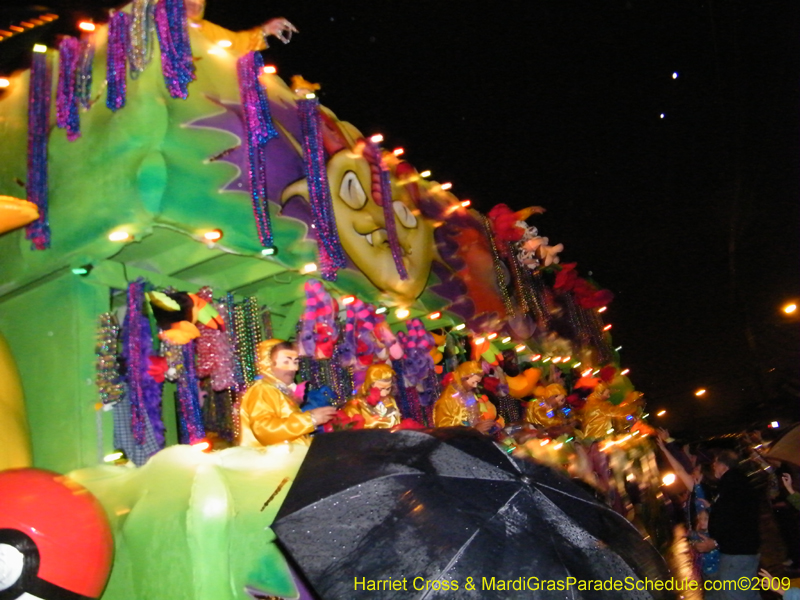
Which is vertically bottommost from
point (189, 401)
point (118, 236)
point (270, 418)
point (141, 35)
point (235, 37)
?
point (270, 418)

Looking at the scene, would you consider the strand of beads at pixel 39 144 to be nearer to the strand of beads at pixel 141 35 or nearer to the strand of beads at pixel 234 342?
the strand of beads at pixel 141 35

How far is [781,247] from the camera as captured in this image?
12.0 m

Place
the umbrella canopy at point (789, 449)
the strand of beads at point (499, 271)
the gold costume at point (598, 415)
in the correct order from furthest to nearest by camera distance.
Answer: the gold costume at point (598, 415) → the strand of beads at point (499, 271) → the umbrella canopy at point (789, 449)

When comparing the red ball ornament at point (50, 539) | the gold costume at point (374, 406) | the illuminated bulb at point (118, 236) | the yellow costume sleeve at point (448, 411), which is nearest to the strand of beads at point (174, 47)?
the illuminated bulb at point (118, 236)

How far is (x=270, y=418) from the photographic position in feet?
11.5

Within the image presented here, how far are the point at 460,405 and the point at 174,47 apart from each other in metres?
3.26

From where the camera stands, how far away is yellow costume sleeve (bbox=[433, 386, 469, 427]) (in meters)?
5.21

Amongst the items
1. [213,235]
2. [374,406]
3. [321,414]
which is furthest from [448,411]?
[213,235]

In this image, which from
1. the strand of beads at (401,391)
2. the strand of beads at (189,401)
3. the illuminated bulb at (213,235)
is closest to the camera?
the illuminated bulb at (213,235)

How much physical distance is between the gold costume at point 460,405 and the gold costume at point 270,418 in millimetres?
1827

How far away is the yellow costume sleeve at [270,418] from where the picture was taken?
3430mm

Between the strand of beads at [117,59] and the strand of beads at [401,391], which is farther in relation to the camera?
the strand of beads at [401,391]

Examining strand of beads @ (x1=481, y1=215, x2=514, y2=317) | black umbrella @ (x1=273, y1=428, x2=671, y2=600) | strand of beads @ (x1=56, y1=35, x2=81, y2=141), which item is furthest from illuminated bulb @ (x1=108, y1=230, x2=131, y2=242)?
strand of beads @ (x1=481, y1=215, x2=514, y2=317)

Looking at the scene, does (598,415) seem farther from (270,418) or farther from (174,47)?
(174,47)
